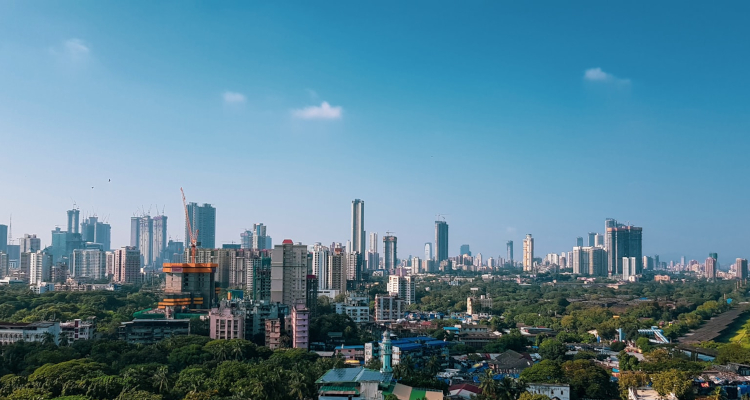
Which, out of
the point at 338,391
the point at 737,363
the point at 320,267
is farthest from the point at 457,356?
the point at 320,267

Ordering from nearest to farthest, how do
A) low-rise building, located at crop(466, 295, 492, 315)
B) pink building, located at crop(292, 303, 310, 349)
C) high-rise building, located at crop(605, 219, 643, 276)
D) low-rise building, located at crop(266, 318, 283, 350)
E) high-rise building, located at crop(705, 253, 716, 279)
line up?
pink building, located at crop(292, 303, 310, 349)
low-rise building, located at crop(266, 318, 283, 350)
low-rise building, located at crop(466, 295, 492, 315)
high-rise building, located at crop(605, 219, 643, 276)
high-rise building, located at crop(705, 253, 716, 279)

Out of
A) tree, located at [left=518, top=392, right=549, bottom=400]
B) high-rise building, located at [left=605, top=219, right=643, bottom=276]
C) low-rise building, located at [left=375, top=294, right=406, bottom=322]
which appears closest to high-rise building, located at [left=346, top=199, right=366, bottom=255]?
high-rise building, located at [left=605, top=219, right=643, bottom=276]

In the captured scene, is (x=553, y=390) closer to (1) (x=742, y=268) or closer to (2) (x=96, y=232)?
(1) (x=742, y=268)

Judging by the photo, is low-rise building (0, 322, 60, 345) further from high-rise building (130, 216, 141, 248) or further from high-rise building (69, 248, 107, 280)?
high-rise building (130, 216, 141, 248)

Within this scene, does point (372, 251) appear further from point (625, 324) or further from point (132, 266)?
point (625, 324)

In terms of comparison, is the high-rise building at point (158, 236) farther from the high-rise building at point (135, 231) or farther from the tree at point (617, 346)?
the tree at point (617, 346)
